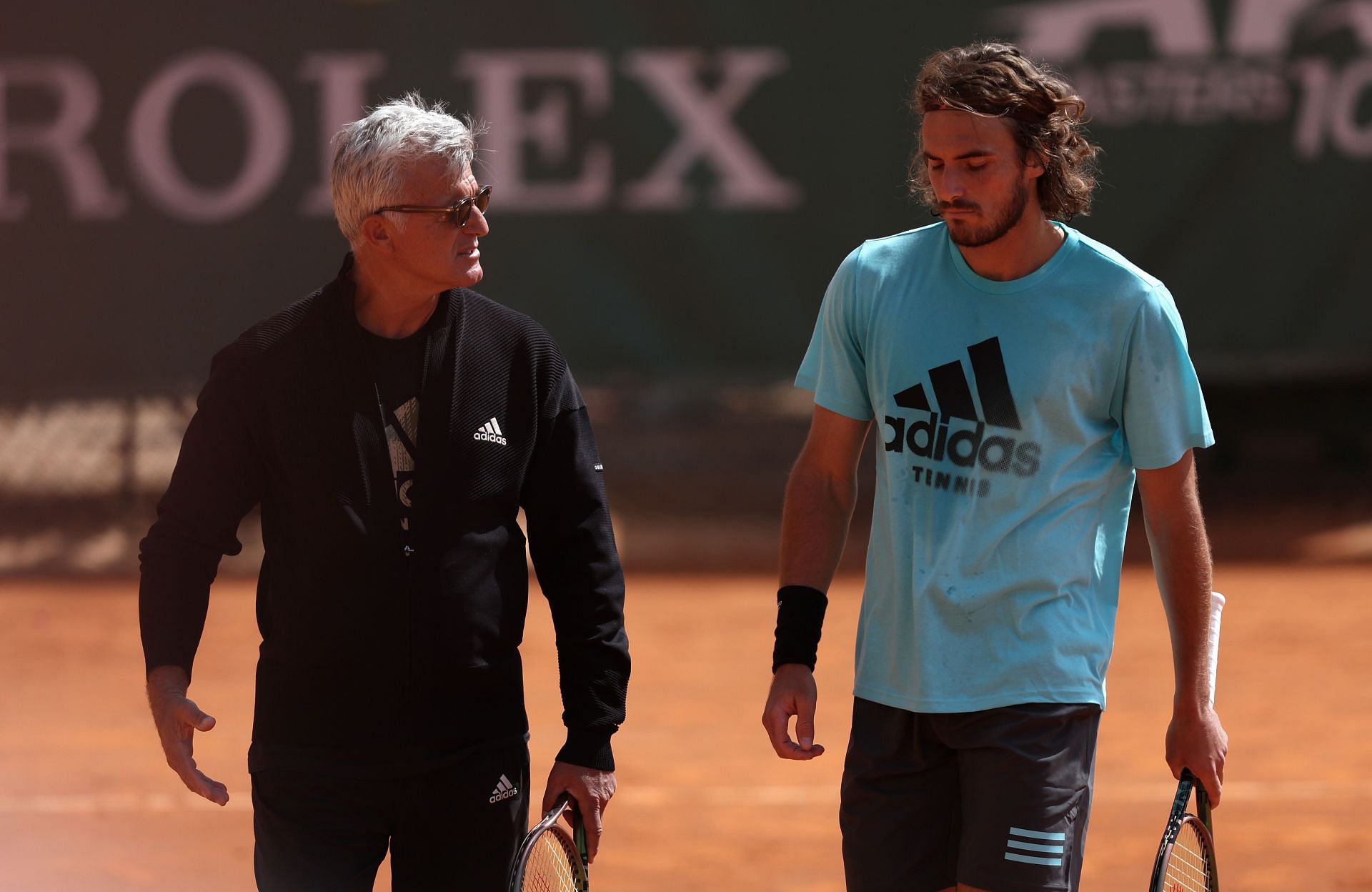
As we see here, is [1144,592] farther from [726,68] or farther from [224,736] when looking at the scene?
[224,736]

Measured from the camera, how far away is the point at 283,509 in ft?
8.78

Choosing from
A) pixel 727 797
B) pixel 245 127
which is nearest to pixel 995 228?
pixel 727 797

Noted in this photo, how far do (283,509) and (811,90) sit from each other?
8.34 meters

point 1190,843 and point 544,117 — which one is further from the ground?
point 544,117

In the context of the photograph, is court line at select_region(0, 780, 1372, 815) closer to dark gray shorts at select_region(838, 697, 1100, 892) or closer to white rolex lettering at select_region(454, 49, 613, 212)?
dark gray shorts at select_region(838, 697, 1100, 892)

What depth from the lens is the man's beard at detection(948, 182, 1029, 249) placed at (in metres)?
2.75

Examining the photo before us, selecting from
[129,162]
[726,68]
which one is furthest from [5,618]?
[726,68]

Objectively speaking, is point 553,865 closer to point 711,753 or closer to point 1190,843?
point 1190,843

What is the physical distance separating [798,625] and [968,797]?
39 cm

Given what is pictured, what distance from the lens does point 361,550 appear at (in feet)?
8.64

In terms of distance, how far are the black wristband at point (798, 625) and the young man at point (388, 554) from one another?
11.8 inches

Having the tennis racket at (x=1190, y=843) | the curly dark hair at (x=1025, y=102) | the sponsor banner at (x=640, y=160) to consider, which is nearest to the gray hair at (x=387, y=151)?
the curly dark hair at (x=1025, y=102)

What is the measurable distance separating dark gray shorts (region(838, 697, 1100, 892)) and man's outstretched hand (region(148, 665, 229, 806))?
101cm

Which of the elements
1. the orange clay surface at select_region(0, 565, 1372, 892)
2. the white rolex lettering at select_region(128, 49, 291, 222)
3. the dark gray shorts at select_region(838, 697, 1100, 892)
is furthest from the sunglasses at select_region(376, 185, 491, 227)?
the white rolex lettering at select_region(128, 49, 291, 222)
